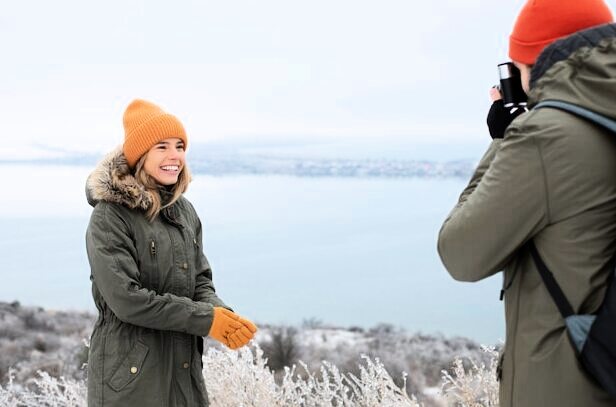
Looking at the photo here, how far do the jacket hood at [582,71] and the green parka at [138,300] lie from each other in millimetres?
1298

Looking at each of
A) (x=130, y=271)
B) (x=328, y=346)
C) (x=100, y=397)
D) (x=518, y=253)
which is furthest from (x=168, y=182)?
(x=328, y=346)

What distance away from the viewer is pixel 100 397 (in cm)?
223

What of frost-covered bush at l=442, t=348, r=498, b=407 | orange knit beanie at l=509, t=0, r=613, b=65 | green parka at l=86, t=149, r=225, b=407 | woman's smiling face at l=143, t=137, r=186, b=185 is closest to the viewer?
orange knit beanie at l=509, t=0, r=613, b=65

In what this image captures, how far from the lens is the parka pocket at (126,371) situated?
2.21m

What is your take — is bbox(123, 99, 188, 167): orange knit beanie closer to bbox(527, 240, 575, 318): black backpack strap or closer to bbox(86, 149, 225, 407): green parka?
bbox(86, 149, 225, 407): green parka

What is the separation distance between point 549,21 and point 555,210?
0.46 meters

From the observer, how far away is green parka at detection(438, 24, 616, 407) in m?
1.36

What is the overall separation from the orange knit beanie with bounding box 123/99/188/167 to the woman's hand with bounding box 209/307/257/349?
0.60 meters

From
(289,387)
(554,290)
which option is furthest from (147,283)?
(289,387)

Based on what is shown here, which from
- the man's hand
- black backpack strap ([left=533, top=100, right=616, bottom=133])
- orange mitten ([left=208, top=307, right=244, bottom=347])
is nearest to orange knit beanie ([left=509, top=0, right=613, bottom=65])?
the man's hand

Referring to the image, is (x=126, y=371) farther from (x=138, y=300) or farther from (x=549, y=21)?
Answer: (x=549, y=21)

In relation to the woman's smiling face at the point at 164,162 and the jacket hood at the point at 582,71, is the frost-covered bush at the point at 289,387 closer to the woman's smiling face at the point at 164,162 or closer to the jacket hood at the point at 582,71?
the woman's smiling face at the point at 164,162

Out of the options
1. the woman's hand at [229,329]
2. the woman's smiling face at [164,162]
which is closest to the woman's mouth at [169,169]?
the woman's smiling face at [164,162]

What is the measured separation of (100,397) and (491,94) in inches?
60.0
